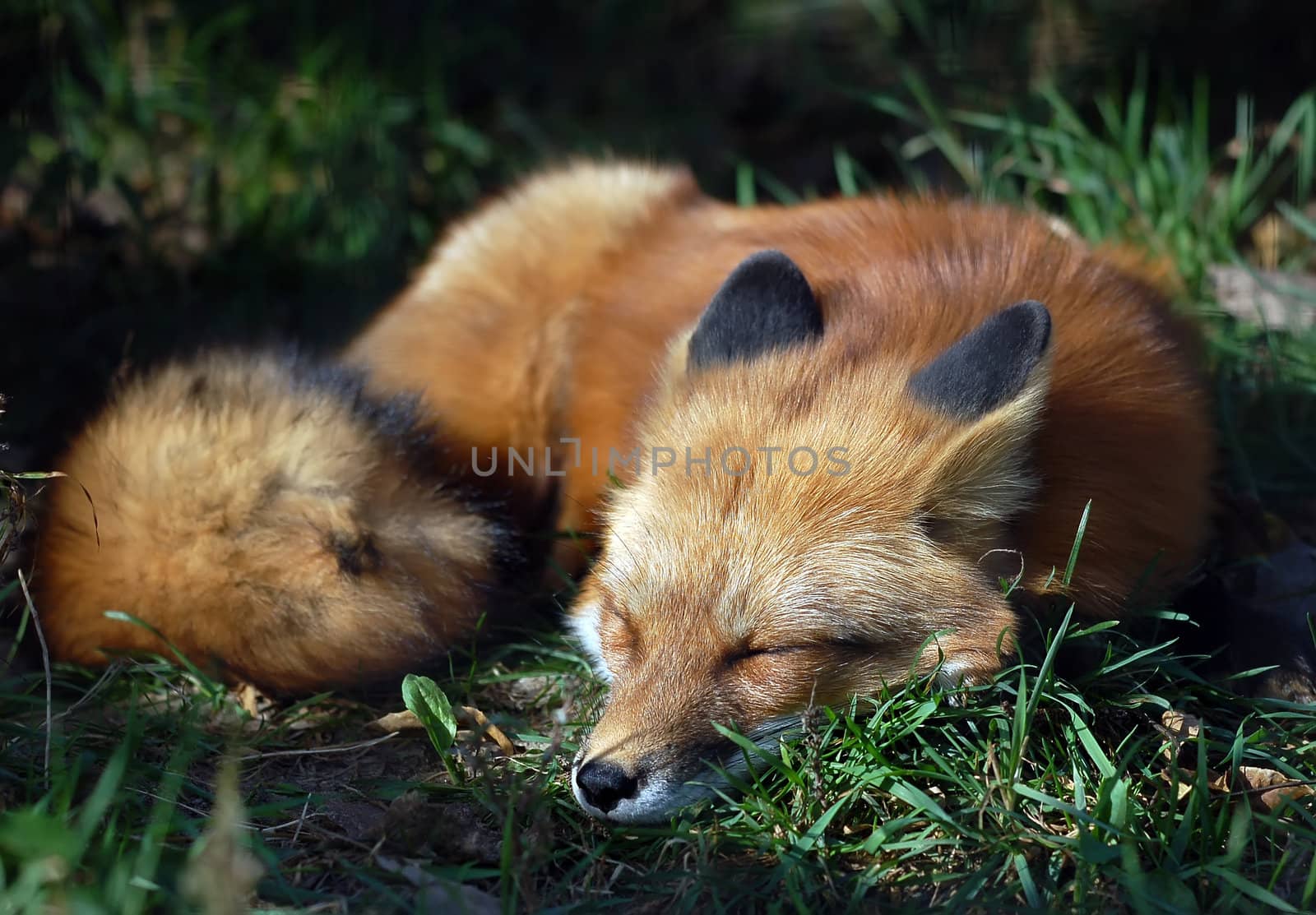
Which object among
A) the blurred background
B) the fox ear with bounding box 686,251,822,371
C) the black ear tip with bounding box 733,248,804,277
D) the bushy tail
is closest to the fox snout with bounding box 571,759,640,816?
the bushy tail

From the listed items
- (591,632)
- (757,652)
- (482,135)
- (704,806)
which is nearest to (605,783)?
(704,806)

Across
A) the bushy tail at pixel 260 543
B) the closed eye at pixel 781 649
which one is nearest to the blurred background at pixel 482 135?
the bushy tail at pixel 260 543

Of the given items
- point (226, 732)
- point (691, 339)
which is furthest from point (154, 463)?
point (691, 339)

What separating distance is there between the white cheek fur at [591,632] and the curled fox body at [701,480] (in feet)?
0.05

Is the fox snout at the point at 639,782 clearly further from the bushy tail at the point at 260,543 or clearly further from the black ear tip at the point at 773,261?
the black ear tip at the point at 773,261

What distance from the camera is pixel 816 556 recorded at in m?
2.28

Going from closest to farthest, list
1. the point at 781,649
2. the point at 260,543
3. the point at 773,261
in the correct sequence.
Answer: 1. the point at 781,649
2. the point at 773,261
3. the point at 260,543

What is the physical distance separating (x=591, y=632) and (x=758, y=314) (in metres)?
0.92

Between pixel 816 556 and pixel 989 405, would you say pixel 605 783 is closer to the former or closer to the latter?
pixel 816 556

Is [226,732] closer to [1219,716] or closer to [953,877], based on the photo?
[953,877]

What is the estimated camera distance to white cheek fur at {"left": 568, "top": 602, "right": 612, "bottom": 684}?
2.70 m

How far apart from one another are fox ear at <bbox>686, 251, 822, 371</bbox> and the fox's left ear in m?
0.37

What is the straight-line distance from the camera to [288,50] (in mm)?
5504

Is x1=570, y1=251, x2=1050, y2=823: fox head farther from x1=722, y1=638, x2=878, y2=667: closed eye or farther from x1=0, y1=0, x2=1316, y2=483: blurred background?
x1=0, y1=0, x2=1316, y2=483: blurred background
